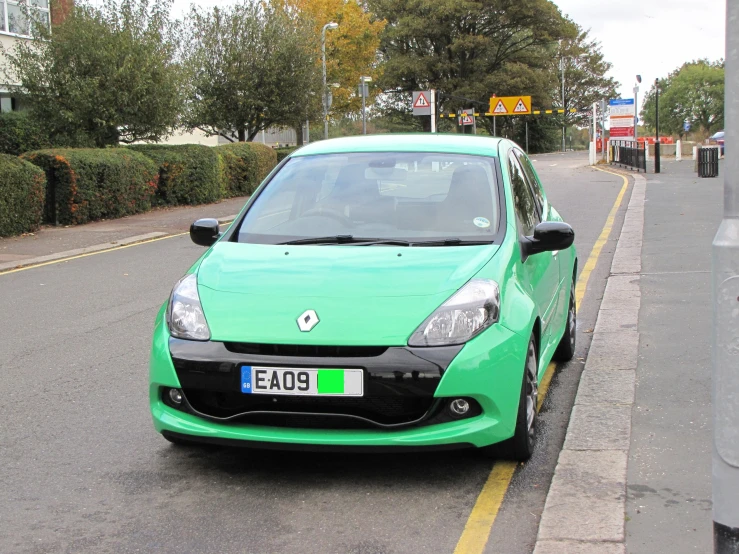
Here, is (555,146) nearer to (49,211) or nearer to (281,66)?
(281,66)

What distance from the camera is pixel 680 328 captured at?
24.7 feet

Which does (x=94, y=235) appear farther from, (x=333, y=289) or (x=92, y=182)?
(x=333, y=289)

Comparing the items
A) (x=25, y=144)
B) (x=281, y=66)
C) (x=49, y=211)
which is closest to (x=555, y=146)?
(x=281, y=66)

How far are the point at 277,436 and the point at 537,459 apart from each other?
133 centimetres

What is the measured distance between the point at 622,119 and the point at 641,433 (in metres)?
41.9

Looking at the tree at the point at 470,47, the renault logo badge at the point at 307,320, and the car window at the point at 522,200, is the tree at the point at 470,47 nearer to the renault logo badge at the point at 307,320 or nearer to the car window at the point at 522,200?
the car window at the point at 522,200

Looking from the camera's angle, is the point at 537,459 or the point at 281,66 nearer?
the point at 537,459

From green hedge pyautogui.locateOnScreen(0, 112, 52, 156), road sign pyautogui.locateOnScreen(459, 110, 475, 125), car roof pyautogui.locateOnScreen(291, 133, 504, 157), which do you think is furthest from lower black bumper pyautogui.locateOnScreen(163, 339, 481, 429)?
road sign pyautogui.locateOnScreen(459, 110, 475, 125)

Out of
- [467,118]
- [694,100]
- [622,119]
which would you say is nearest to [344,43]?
[622,119]

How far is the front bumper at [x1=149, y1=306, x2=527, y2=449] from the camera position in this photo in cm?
403

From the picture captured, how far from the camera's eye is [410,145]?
227 inches

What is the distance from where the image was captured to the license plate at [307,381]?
402 centimetres

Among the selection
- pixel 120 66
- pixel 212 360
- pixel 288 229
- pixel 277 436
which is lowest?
pixel 277 436

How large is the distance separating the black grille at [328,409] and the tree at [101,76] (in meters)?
18.1
